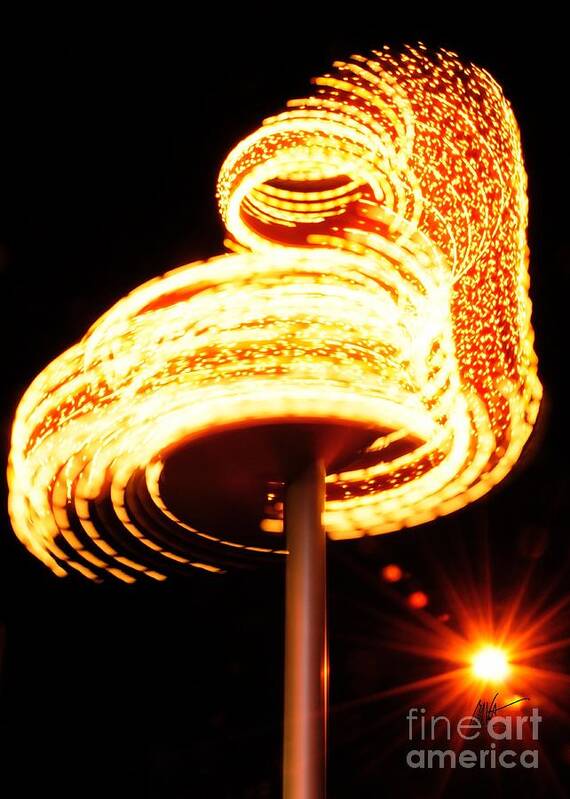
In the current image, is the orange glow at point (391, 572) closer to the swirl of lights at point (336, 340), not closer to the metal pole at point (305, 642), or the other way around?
the swirl of lights at point (336, 340)

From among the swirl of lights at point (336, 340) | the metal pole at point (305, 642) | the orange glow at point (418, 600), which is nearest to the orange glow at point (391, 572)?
the orange glow at point (418, 600)

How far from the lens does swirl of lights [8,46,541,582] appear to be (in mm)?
2197

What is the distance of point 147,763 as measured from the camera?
5.00 meters

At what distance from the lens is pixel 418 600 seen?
522cm

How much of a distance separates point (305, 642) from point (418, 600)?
299 centimetres

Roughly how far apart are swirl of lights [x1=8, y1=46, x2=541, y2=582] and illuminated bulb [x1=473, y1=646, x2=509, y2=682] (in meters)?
2.42

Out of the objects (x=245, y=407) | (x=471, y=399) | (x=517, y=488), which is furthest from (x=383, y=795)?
(x=245, y=407)

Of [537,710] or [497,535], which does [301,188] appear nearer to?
[497,535]

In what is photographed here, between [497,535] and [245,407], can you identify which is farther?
[497,535]

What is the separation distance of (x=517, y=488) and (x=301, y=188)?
97.3 inches
